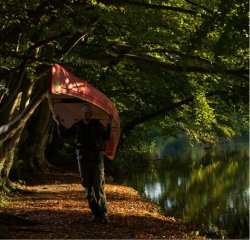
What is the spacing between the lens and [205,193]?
69.3 ft

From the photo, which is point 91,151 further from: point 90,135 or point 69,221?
point 69,221

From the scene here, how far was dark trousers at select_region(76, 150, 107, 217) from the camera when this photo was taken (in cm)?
812

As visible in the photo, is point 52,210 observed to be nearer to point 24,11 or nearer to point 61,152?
point 24,11

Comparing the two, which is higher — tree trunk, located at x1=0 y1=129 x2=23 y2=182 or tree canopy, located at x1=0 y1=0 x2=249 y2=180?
tree canopy, located at x1=0 y1=0 x2=249 y2=180

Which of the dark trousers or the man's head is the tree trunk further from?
the man's head

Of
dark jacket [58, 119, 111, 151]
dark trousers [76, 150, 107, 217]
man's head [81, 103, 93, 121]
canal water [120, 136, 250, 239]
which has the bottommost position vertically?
canal water [120, 136, 250, 239]

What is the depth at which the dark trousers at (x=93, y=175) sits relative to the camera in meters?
8.12

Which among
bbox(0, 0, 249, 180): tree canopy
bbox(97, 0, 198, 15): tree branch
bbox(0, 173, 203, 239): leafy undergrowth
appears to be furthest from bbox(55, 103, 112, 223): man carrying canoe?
bbox(97, 0, 198, 15): tree branch

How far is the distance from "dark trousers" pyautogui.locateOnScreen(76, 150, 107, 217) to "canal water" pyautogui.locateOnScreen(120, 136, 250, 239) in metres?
4.17

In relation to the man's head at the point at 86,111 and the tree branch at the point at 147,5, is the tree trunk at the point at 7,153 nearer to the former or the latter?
the tree branch at the point at 147,5

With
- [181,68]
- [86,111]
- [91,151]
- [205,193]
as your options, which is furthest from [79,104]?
[205,193]

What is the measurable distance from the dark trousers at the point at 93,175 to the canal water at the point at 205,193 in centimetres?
417

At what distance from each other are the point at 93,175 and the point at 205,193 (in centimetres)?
1387

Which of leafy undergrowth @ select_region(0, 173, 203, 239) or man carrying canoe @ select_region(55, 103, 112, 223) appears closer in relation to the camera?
leafy undergrowth @ select_region(0, 173, 203, 239)
